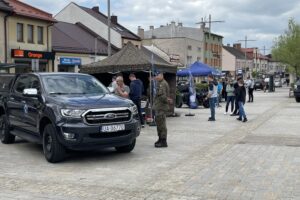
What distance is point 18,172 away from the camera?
26.7 feet

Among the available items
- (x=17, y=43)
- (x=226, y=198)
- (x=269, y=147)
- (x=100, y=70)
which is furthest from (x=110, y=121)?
(x=17, y=43)

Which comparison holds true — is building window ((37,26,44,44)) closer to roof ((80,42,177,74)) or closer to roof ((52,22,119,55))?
roof ((52,22,119,55))

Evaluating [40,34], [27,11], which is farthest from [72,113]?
[40,34]

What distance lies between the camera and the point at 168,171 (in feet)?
26.3

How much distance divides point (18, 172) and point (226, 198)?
12.5 ft

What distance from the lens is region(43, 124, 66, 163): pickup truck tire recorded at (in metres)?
8.75

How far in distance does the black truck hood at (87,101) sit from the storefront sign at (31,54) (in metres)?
23.4

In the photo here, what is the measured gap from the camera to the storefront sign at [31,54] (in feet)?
103

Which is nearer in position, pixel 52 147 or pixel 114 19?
pixel 52 147

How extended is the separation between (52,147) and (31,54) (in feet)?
83.6

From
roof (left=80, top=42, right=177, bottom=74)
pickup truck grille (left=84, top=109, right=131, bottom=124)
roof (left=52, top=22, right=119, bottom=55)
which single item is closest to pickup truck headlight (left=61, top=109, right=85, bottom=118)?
pickup truck grille (left=84, top=109, right=131, bottom=124)

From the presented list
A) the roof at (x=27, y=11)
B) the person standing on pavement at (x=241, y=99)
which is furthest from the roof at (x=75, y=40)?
the person standing on pavement at (x=241, y=99)

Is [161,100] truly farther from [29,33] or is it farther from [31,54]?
[29,33]

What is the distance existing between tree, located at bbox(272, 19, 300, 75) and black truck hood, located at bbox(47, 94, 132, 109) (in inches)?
1297
